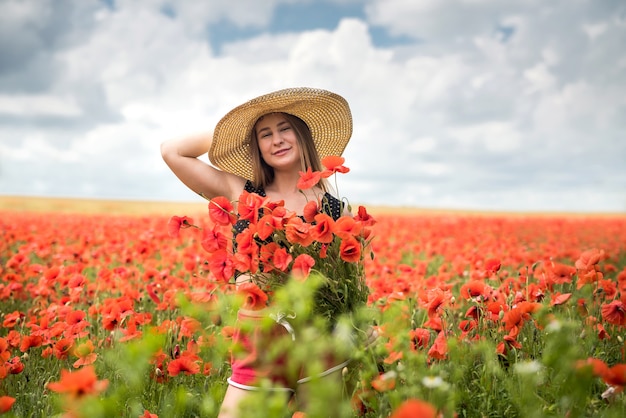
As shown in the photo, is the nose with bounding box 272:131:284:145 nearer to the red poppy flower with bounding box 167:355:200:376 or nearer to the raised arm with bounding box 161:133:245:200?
the raised arm with bounding box 161:133:245:200

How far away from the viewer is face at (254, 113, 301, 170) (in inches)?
124

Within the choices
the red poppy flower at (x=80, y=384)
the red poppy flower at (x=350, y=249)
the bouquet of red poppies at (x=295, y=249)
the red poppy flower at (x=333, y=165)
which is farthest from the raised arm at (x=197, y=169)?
the red poppy flower at (x=80, y=384)

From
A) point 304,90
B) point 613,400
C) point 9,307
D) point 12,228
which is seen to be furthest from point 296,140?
point 12,228

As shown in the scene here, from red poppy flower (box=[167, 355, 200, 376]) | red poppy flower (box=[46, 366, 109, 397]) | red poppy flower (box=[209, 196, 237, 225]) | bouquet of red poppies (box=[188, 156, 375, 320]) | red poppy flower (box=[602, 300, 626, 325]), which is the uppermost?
red poppy flower (box=[209, 196, 237, 225])

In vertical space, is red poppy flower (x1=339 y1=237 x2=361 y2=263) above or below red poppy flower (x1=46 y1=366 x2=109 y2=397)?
above

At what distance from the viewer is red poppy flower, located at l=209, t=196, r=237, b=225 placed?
2309mm

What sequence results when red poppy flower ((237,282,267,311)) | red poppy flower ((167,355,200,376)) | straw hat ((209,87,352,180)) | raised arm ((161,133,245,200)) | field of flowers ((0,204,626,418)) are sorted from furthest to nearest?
raised arm ((161,133,245,200)), straw hat ((209,87,352,180)), red poppy flower ((167,355,200,376)), red poppy flower ((237,282,267,311)), field of flowers ((0,204,626,418))

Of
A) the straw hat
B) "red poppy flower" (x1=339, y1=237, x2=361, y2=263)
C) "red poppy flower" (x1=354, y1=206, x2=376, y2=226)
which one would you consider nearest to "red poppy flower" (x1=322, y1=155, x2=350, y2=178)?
"red poppy flower" (x1=354, y1=206, x2=376, y2=226)

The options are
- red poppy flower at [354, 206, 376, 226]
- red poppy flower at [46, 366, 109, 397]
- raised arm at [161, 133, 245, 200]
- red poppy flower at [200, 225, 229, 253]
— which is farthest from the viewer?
raised arm at [161, 133, 245, 200]

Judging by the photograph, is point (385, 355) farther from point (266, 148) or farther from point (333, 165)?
point (266, 148)

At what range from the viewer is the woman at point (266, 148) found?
10.3ft

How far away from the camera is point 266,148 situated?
10.5 ft

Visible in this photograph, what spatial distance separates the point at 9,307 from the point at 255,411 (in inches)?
162

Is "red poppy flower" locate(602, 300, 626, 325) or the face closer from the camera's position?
"red poppy flower" locate(602, 300, 626, 325)
